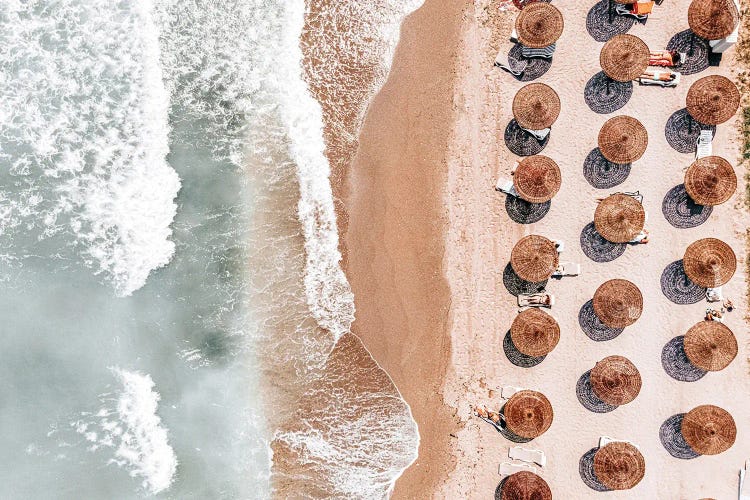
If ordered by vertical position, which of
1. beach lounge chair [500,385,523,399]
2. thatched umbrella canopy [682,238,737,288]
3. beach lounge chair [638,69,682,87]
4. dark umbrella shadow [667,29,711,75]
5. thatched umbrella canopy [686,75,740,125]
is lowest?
beach lounge chair [500,385,523,399]

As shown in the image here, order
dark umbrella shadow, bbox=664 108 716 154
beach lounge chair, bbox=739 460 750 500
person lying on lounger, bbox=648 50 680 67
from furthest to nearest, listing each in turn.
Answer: beach lounge chair, bbox=739 460 750 500
dark umbrella shadow, bbox=664 108 716 154
person lying on lounger, bbox=648 50 680 67

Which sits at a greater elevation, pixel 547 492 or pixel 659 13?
pixel 659 13

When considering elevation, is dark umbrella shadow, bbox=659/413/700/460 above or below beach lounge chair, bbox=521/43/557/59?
below

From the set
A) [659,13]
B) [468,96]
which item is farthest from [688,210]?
[468,96]

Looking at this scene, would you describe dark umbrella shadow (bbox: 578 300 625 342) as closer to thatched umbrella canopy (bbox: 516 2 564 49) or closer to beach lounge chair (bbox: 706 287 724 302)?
beach lounge chair (bbox: 706 287 724 302)

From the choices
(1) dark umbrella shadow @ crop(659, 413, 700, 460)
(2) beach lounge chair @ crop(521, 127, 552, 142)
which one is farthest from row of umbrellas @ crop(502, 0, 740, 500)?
(1) dark umbrella shadow @ crop(659, 413, 700, 460)

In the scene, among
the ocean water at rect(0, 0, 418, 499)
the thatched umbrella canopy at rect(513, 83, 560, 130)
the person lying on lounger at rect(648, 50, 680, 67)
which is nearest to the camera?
the thatched umbrella canopy at rect(513, 83, 560, 130)

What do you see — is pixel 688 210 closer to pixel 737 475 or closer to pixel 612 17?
pixel 612 17

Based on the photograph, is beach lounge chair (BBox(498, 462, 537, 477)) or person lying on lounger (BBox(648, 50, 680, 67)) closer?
→ person lying on lounger (BBox(648, 50, 680, 67))
